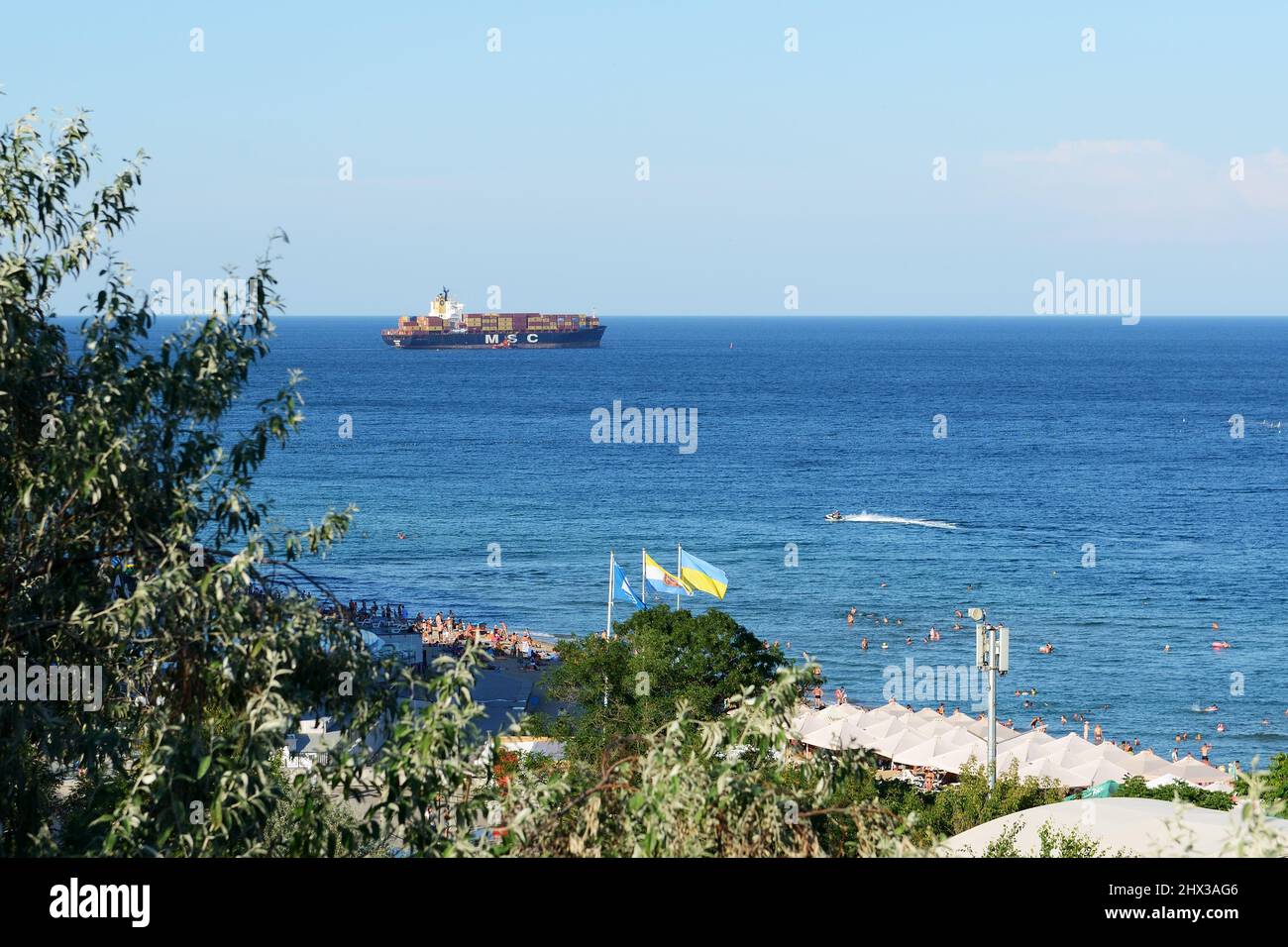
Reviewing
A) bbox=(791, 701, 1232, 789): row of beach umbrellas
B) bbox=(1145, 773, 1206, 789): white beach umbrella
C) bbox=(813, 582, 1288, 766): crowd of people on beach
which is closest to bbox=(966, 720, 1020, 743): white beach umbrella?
bbox=(791, 701, 1232, 789): row of beach umbrellas

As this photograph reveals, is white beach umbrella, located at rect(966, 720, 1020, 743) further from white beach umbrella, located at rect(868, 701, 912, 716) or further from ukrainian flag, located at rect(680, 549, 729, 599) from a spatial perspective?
ukrainian flag, located at rect(680, 549, 729, 599)

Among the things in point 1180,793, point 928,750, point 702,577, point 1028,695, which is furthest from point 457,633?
point 1180,793

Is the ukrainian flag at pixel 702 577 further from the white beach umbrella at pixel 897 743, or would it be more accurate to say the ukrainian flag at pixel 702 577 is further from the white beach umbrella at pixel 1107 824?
the white beach umbrella at pixel 1107 824

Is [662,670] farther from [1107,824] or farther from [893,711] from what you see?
[1107,824]

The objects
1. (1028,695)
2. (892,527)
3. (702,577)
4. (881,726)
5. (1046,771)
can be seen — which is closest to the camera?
(1046,771)

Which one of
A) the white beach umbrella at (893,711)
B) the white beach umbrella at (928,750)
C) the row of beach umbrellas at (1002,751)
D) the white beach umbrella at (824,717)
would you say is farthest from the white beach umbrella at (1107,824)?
the white beach umbrella at (893,711)
